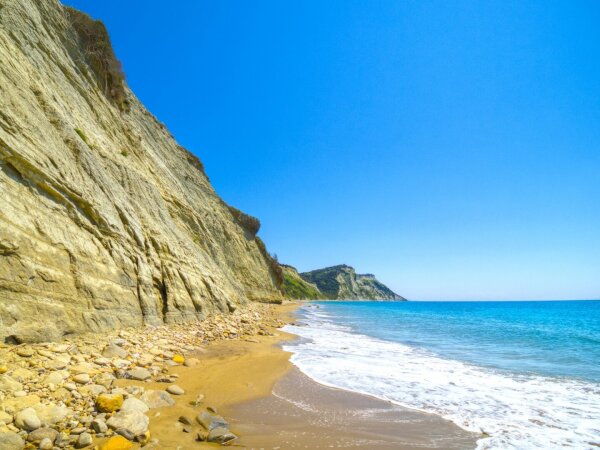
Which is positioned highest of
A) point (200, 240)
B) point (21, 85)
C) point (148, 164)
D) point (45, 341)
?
point (148, 164)

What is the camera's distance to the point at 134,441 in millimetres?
5137

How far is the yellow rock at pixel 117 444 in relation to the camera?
4.79 m

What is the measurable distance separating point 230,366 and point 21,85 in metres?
11.8

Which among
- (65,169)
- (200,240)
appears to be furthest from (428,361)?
(200,240)

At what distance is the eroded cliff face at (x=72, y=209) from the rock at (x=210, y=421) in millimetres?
4299

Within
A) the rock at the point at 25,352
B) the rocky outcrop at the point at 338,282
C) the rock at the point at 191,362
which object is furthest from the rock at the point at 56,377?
the rocky outcrop at the point at 338,282

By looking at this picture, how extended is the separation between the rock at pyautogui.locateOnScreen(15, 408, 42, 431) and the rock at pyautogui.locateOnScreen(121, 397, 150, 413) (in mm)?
1214

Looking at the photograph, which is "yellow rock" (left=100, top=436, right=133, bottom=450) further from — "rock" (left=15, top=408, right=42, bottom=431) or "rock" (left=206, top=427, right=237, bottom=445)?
"rock" (left=206, top=427, right=237, bottom=445)

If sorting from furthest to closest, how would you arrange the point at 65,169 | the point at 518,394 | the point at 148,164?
the point at 148,164 < the point at 65,169 < the point at 518,394

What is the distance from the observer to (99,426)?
5121mm

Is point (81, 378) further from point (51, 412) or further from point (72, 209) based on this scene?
point (72, 209)

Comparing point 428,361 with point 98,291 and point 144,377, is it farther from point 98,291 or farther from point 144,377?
point 98,291

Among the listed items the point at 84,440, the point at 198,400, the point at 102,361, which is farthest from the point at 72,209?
the point at 84,440

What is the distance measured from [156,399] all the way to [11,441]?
257 cm
